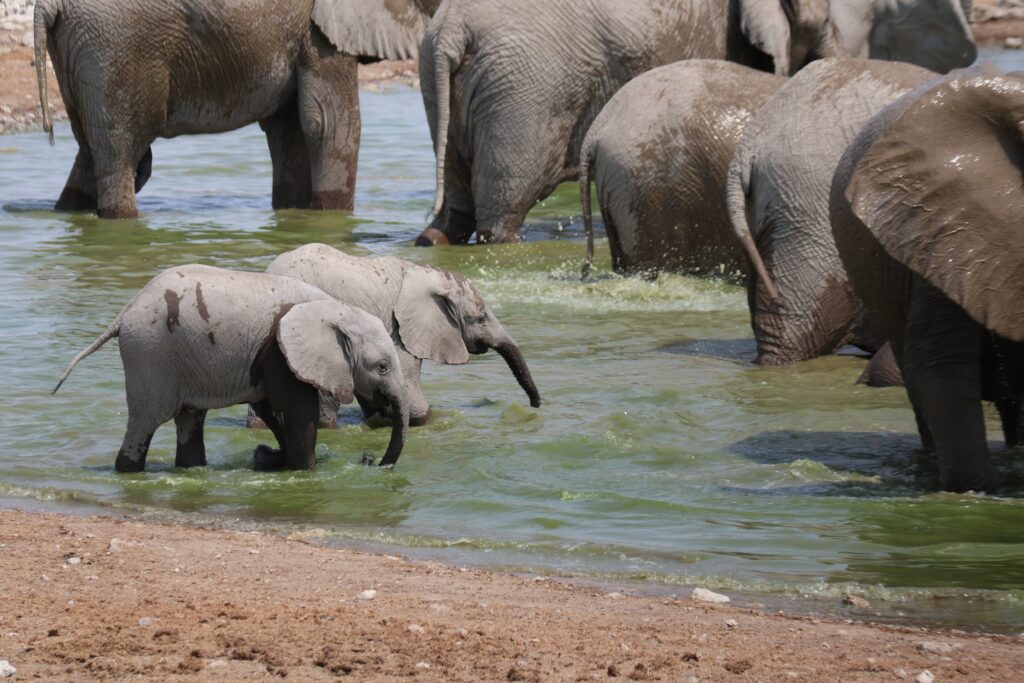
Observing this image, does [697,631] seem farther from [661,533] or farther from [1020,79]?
[1020,79]

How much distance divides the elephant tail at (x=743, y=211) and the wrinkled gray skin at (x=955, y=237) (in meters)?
1.85

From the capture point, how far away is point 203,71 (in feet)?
50.0

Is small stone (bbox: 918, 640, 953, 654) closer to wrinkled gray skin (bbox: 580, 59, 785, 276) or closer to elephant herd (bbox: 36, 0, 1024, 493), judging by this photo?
elephant herd (bbox: 36, 0, 1024, 493)

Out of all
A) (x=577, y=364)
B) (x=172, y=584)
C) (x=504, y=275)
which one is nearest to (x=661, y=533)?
(x=172, y=584)

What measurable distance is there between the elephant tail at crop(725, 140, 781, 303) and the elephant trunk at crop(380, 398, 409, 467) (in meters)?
2.16

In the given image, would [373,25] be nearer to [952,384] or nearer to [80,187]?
[80,187]

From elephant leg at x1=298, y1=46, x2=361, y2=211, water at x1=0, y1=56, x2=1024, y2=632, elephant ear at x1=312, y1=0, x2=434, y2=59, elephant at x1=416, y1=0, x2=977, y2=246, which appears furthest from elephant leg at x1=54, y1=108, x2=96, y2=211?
elephant at x1=416, y1=0, x2=977, y2=246

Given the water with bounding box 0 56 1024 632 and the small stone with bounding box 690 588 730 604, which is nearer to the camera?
the small stone with bounding box 690 588 730 604

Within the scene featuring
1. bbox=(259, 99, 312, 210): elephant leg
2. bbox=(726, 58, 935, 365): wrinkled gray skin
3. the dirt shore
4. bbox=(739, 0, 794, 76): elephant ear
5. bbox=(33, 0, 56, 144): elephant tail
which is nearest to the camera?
the dirt shore

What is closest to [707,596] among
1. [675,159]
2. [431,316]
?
[431,316]

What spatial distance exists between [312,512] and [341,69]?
30.8ft

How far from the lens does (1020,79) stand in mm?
6320

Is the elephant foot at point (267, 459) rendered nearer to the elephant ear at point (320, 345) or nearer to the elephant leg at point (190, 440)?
the elephant leg at point (190, 440)

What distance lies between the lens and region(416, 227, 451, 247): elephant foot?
541 inches
